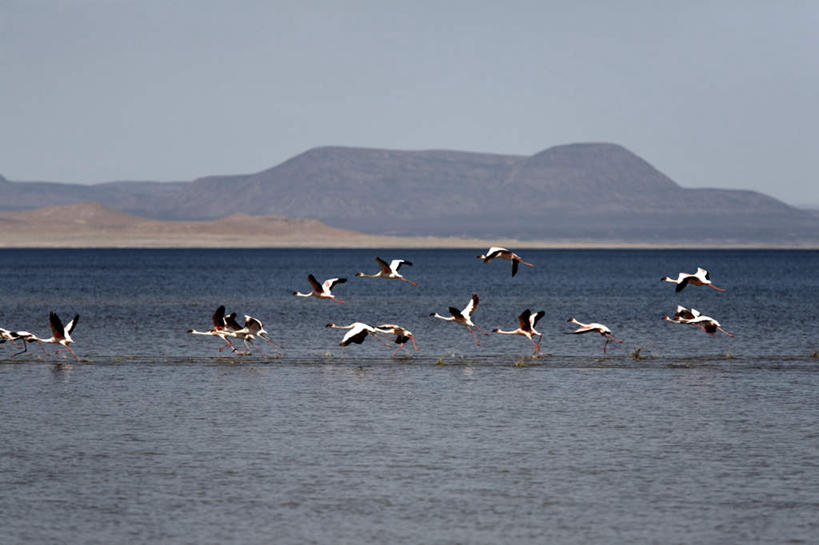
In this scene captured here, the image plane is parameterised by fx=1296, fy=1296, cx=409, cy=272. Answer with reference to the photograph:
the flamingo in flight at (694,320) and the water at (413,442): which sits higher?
the flamingo in flight at (694,320)

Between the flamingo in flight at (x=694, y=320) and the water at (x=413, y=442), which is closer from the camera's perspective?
the water at (x=413, y=442)

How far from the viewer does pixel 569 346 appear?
49.0m

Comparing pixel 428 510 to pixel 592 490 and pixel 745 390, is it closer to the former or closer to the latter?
pixel 592 490

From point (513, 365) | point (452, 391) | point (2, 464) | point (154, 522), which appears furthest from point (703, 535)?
point (513, 365)

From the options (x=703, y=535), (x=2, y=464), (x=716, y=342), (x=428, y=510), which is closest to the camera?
(x=703, y=535)

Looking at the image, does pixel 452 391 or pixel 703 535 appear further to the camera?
pixel 452 391

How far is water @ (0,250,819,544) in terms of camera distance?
18.5 meters

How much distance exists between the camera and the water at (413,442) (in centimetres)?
1855

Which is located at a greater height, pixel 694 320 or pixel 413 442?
pixel 694 320

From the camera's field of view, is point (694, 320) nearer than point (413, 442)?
No

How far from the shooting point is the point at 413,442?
2497cm

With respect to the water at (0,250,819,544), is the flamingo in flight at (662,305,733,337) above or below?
above

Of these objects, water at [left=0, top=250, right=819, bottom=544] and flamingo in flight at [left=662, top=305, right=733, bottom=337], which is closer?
water at [left=0, top=250, right=819, bottom=544]

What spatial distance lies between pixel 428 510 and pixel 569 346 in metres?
30.3
